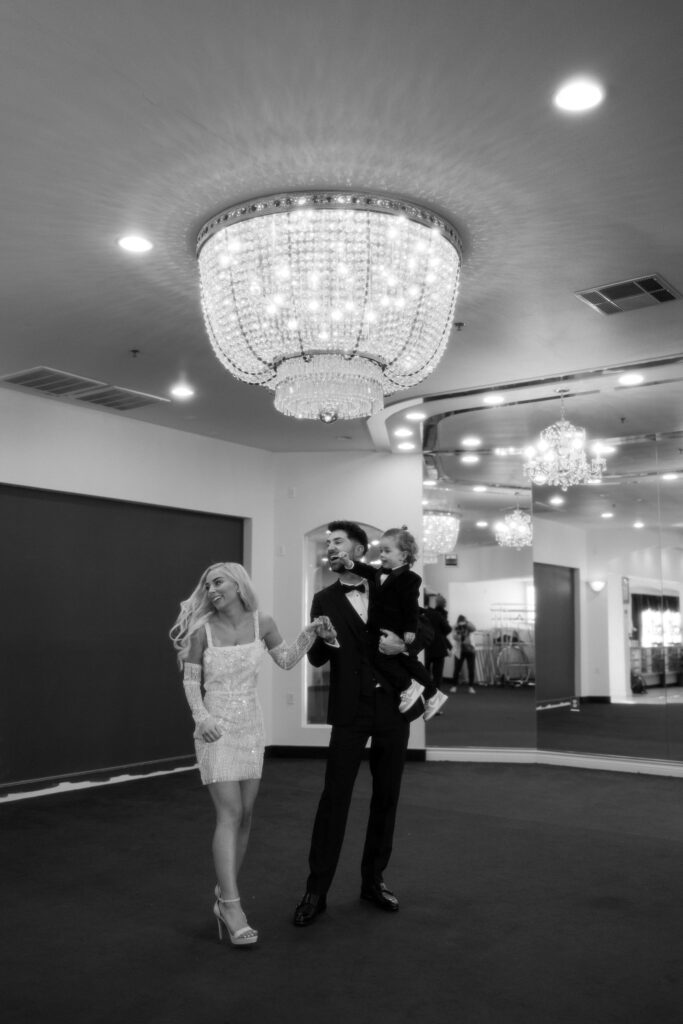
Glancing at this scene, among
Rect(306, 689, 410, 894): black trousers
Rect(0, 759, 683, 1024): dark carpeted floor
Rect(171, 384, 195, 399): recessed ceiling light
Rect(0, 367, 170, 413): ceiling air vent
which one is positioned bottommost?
Rect(0, 759, 683, 1024): dark carpeted floor

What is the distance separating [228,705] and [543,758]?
549cm

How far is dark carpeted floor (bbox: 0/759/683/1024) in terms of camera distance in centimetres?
295

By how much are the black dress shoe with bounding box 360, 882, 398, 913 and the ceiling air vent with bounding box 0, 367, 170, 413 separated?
4.17 meters

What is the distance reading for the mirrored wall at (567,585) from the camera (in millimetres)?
7855

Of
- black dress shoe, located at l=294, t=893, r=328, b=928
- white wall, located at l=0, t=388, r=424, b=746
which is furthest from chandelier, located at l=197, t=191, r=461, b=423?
white wall, located at l=0, t=388, r=424, b=746

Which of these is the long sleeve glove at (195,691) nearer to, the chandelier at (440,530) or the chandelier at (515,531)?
the chandelier at (440,530)

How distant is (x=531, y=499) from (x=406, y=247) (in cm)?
519

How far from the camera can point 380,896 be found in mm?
3920

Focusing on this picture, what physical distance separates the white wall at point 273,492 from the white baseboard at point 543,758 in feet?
0.99

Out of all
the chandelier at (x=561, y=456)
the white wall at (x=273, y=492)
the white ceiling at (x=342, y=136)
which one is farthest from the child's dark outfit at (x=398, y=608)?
the white wall at (x=273, y=492)

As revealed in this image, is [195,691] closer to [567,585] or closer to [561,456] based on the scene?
[561,456]

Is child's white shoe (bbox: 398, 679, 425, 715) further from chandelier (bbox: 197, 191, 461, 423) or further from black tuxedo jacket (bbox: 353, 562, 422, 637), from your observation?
chandelier (bbox: 197, 191, 461, 423)

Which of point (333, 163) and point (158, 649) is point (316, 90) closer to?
point (333, 163)

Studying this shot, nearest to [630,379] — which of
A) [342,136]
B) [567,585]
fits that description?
[567,585]
